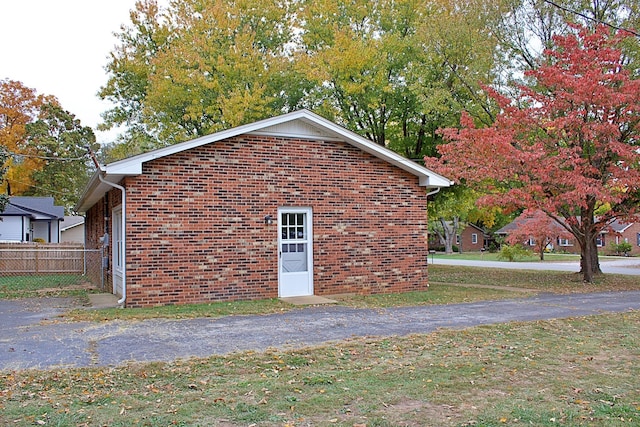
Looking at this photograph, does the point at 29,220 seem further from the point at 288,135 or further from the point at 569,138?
the point at 569,138

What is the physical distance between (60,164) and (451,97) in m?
34.3

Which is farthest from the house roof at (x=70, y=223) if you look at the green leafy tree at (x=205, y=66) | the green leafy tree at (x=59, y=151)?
the green leafy tree at (x=205, y=66)

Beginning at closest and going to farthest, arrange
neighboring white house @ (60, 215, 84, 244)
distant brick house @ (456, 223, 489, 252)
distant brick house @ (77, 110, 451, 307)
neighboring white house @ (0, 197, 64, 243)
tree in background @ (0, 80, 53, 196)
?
distant brick house @ (77, 110, 451, 307) → neighboring white house @ (0, 197, 64, 243) → tree in background @ (0, 80, 53, 196) → neighboring white house @ (60, 215, 84, 244) → distant brick house @ (456, 223, 489, 252)

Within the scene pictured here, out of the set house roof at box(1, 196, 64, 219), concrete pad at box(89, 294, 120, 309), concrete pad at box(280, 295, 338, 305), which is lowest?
concrete pad at box(280, 295, 338, 305)

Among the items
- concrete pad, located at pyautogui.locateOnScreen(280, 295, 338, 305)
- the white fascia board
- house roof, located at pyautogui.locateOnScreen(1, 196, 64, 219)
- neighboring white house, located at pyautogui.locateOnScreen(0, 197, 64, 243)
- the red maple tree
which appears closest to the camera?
the white fascia board

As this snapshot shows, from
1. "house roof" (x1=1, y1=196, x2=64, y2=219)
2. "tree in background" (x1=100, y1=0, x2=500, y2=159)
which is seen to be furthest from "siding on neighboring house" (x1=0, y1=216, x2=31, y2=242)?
"tree in background" (x1=100, y1=0, x2=500, y2=159)

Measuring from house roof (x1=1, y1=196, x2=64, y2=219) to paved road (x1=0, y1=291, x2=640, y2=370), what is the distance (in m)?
19.5

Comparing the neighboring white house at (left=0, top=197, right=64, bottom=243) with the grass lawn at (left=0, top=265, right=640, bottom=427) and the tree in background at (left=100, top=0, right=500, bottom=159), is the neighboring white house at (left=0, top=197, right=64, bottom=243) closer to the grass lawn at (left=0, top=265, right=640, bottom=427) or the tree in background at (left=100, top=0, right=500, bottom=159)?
the tree in background at (left=100, top=0, right=500, bottom=159)

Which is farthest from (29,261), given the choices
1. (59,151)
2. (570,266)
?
(570,266)

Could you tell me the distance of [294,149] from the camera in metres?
13.4

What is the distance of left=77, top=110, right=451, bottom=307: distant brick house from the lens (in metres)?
11.9

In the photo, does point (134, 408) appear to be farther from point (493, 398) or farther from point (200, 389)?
point (493, 398)

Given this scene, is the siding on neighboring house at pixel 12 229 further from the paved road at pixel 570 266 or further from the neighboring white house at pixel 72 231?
the paved road at pixel 570 266

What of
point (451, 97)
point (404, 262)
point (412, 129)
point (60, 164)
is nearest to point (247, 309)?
point (404, 262)
